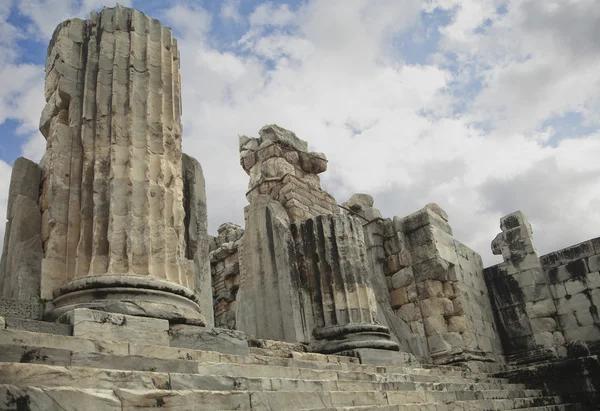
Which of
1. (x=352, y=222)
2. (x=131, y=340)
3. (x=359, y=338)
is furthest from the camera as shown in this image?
(x=352, y=222)

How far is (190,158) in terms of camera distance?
7.75m

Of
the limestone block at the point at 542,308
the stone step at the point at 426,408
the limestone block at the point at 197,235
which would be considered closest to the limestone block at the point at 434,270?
the limestone block at the point at 542,308

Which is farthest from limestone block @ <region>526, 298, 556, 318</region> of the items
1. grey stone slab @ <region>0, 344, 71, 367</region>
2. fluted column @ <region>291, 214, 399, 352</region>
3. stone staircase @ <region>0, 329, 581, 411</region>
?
grey stone slab @ <region>0, 344, 71, 367</region>

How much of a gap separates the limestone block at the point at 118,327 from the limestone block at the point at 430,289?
764 cm

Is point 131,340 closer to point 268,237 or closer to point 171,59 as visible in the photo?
point 171,59

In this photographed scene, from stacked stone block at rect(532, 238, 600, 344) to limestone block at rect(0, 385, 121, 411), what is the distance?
1127cm

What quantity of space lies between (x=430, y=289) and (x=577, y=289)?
3.30 meters

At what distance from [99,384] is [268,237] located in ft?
21.7

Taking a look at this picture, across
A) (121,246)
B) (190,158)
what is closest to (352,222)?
(190,158)

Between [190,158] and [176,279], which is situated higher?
[190,158]

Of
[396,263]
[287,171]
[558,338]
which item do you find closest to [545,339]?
[558,338]

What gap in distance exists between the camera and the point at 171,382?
12.5 ft

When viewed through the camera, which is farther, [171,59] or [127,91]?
[171,59]

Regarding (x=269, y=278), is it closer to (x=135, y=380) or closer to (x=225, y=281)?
(x=225, y=281)
